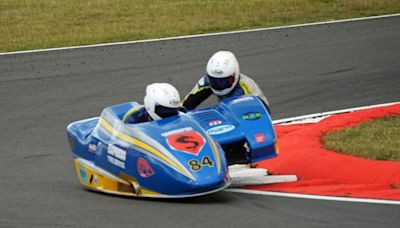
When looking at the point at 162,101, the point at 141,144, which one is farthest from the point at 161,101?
the point at 141,144

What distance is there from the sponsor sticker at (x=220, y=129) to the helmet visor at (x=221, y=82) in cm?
80

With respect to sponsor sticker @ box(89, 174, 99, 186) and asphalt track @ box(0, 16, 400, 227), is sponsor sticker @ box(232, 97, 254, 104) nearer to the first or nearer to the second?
asphalt track @ box(0, 16, 400, 227)

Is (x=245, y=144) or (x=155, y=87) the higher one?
(x=155, y=87)

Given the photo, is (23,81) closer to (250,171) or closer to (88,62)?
(88,62)

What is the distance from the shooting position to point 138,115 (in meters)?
11.9

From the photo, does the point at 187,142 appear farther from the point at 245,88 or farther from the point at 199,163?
the point at 245,88

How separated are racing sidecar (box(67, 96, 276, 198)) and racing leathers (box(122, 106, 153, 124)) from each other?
0.39ft

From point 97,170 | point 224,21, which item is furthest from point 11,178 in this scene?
point 224,21

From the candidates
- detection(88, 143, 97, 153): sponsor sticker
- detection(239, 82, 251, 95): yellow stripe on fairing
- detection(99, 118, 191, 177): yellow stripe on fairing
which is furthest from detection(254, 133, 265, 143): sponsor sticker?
detection(88, 143, 97, 153): sponsor sticker

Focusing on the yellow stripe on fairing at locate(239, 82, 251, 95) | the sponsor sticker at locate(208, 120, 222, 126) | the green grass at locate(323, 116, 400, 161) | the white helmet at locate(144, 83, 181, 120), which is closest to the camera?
the white helmet at locate(144, 83, 181, 120)

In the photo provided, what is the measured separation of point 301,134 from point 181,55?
6.07 meters

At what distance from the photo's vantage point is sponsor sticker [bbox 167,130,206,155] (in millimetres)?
10961

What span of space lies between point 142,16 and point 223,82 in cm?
1170

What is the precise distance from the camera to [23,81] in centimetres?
1805
